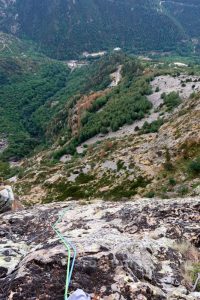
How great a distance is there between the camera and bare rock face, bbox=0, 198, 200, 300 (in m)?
11.7

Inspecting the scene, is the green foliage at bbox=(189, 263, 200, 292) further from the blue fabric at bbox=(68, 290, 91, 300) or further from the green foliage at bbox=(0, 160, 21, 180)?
the green foliage at bbox=(0, 160, 21, 180)

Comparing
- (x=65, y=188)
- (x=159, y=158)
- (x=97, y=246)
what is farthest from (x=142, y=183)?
(x=97, y=246)

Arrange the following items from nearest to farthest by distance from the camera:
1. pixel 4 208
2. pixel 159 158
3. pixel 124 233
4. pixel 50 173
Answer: pixel 124 233, pixel 4 208, pixel 159 158, pixel 50 173

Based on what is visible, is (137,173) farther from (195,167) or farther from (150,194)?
(195,167)

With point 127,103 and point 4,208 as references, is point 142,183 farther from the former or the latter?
point 127,103

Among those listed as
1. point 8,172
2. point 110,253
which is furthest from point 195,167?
point 8,172

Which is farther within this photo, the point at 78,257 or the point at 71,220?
the point at 71,220

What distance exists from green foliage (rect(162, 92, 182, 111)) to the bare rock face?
8568 cm

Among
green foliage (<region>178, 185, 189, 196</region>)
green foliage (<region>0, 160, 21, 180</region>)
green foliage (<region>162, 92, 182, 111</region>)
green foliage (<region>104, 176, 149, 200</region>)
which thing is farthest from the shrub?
green foliage (<region>0, 160, 21, 180</region>)

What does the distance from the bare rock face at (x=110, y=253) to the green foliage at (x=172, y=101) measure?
85680mm

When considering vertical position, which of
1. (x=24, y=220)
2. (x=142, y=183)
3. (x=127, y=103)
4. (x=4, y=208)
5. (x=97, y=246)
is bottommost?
(x=127, y=103)

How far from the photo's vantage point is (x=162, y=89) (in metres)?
134

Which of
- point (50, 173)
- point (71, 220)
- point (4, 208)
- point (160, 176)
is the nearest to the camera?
point (71, 220)

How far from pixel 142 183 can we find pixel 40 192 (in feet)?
78.1
